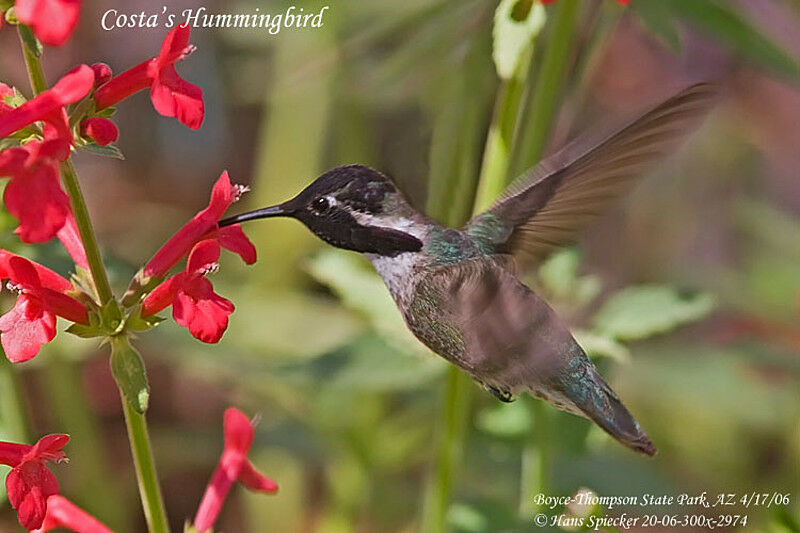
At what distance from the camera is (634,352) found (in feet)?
9.27

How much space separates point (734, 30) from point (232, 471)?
3.35 feet

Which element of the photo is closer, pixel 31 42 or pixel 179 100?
pixel 31 42

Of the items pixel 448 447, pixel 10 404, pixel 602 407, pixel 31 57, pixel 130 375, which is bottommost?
pixel 10 404

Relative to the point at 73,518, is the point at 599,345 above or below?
above

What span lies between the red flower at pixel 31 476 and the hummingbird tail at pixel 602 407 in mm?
631

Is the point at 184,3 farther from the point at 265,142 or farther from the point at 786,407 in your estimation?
the point at 786,407

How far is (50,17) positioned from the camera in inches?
37.9

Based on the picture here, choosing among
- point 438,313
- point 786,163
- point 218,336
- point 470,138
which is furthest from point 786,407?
point 218,336

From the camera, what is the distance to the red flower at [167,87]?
3.97ft

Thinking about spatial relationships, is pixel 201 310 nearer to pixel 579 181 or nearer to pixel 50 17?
pixel 50 17

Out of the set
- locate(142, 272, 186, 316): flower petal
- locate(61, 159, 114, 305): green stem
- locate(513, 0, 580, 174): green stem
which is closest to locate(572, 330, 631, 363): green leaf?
locate(513, 0, 580, 174): green stem

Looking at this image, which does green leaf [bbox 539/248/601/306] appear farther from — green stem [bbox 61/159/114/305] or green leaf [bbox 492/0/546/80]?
green stem [bbox 61/159/114/305]

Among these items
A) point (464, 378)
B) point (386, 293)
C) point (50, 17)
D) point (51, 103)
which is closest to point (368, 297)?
point (386, 293)

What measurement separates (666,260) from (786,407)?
0.64m
